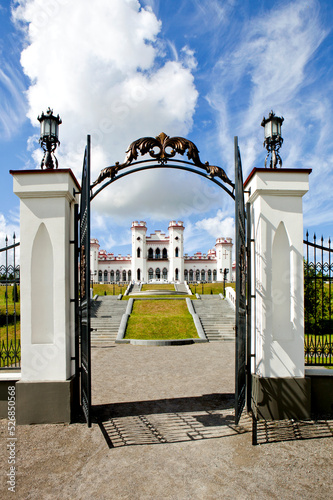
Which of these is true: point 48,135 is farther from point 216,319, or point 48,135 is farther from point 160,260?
point 160,260

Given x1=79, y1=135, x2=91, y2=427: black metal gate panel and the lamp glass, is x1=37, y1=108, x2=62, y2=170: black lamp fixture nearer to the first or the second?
x1=79, y1=135, x2=91, y2=427: black metal gate panel

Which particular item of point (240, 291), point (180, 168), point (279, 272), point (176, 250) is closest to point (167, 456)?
point (240, 291)

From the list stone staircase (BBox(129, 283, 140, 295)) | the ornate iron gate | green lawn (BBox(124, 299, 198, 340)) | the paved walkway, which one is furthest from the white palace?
the ornate iron gate

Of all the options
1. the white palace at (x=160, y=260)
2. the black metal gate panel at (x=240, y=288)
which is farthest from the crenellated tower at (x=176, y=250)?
the black metal gate panel at (x=240, y=288)

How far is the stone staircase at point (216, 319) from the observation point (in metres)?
14.5

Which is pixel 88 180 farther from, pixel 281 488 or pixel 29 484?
pixel 281 488

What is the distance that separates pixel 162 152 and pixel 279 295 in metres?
2.80

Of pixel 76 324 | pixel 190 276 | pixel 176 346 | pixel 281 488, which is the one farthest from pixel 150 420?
pixel 190 276

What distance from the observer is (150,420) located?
15.0ft

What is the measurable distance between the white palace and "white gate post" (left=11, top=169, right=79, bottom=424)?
60.9 m

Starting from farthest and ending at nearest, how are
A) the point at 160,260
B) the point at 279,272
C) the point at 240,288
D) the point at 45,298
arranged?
the point at 160,260 → the point at 279,272 → the point at 45,298 → the point at 240,288

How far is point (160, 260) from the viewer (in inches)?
2675

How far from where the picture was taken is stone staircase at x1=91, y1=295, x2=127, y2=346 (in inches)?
556

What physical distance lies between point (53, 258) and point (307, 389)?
408 centimetres
